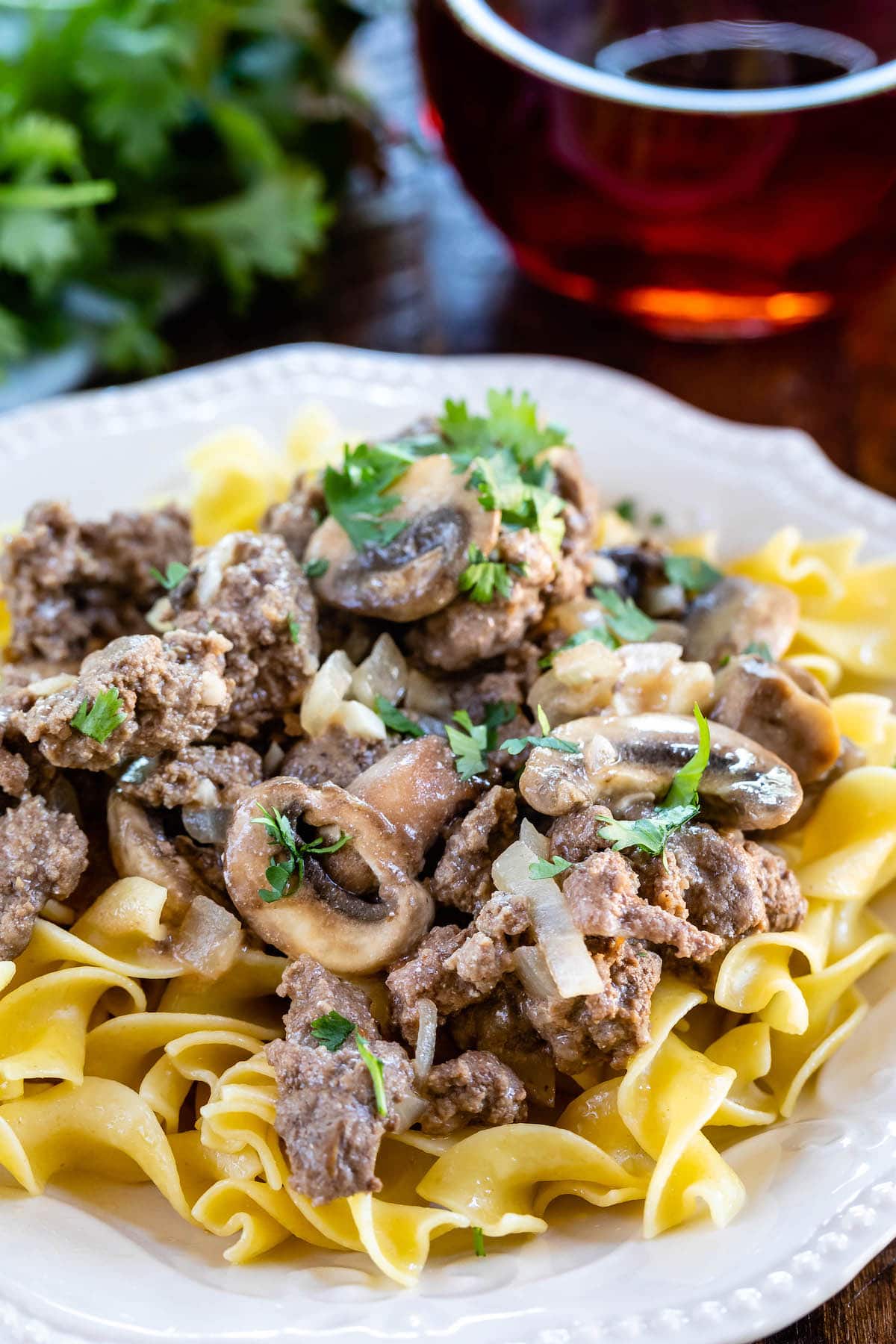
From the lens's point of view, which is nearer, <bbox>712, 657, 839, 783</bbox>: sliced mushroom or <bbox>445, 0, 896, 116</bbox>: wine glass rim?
<bbox>712, 657, 839, 783</bbox>: sliced mushroom

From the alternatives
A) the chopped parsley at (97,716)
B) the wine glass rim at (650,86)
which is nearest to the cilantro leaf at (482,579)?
the chopped parsley at (97,716)

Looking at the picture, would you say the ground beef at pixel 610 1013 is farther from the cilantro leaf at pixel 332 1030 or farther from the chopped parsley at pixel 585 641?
the chopped parsley at pixel 585 641

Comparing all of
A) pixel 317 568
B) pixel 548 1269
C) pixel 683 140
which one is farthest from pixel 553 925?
pixel 683 140

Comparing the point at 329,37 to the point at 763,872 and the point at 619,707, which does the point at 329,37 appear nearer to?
the point at 619,707

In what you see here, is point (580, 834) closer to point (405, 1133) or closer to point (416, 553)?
point (405, 1133)

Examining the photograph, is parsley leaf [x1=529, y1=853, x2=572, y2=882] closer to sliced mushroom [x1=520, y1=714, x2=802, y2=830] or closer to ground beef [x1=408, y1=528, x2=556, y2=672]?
sliced mushroom [x1=520, y1=714, x2=802, y2=830]

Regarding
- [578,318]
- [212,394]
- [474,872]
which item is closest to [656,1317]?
[474,872]

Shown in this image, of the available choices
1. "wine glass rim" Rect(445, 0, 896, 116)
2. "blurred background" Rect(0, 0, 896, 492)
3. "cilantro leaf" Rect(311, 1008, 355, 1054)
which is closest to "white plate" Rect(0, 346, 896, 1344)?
"cilantro leaf" Rect(311, 1008, 355, 1054)
